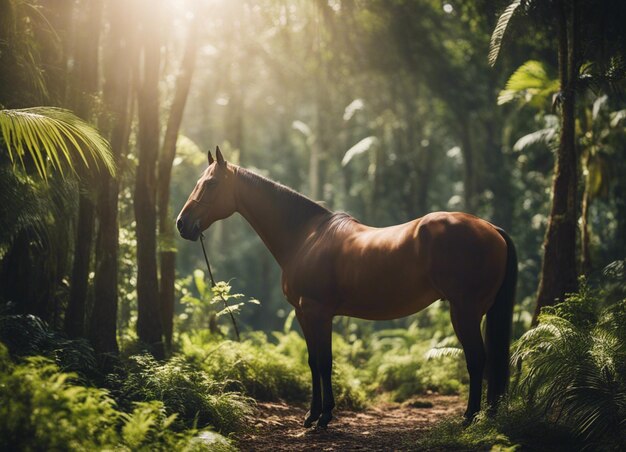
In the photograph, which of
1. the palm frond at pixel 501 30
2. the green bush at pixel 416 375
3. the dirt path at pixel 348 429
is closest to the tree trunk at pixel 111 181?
the dirt path at pixel 348 429

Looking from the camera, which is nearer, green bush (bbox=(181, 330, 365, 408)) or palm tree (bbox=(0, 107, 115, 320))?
palm tree (bbox=(0, 107, 115, 320))

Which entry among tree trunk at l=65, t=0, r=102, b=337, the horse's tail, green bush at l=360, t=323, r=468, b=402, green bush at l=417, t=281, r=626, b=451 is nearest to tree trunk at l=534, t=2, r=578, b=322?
green bush at l=417, t=281, r=626, b=451

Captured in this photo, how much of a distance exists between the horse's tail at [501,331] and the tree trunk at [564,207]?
216 centimetres

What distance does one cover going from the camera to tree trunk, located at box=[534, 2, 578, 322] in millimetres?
8773

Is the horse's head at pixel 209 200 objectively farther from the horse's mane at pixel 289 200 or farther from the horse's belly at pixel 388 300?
the horse's belly at pixel 388 300

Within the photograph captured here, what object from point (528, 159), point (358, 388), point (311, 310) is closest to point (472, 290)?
point (311, 310)

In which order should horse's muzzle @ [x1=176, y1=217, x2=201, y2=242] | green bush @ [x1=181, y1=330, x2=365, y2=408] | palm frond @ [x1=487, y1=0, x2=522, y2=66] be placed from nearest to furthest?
horse's muzzle @ [x1=176, y1=217, x2=201, y2=242] → green bush @ [x1=181, y1=330, x2=365, y2=408] → palm frond @ [x1=487, y1=0, x2=522, y2=66]

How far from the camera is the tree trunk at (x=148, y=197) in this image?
31.2ft

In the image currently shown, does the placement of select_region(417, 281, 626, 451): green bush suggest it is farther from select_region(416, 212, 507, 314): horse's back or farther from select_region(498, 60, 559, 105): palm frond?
select_region(498, 60, 559, 105): palm frond

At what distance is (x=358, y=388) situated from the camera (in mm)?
10055

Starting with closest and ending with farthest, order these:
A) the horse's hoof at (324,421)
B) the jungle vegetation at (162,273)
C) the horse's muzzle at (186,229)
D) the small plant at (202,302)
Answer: the jungle vegetation at (162,273)
the horse's hoof at (324,421)
the horse's muzzle at (186,229)
the small plant at (202,302)

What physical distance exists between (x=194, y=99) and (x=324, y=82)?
7.61 m

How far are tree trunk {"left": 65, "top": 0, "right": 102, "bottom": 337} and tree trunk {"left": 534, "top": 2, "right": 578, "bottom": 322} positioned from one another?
6088 mm

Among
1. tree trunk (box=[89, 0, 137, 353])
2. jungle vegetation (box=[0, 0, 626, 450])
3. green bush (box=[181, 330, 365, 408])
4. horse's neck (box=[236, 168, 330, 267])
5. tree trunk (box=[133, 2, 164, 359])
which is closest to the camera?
jungle vegetation (box=[0, 0, 626, 450])
